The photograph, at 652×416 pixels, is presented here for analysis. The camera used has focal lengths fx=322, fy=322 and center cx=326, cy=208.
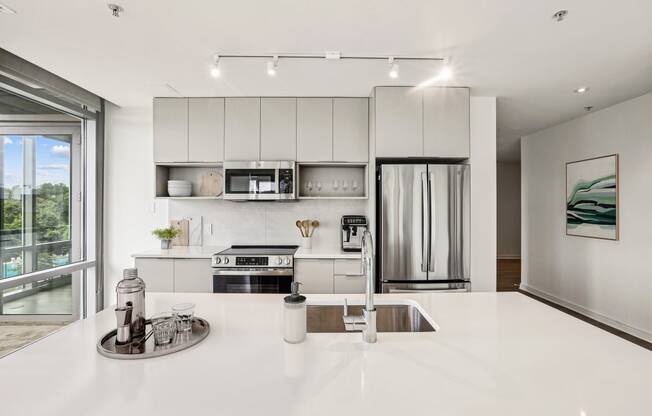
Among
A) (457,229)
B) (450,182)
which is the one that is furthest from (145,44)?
(457,229)

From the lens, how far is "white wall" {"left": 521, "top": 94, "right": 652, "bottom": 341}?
10.9 feet

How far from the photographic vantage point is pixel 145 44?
226 cm

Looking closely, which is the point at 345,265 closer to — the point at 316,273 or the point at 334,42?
the point at 316,273

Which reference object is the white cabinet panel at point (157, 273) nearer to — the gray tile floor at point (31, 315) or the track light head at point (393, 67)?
the gray tile floor at point (31, 315)

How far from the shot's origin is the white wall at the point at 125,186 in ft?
12.1

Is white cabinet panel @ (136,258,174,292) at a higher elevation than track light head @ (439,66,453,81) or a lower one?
lower

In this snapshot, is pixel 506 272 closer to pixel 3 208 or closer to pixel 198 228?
pixel 198 228

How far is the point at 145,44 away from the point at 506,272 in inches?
275

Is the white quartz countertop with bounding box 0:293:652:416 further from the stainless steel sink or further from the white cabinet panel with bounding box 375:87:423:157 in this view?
the white cabinet panel with bounding box 375:87:423:157

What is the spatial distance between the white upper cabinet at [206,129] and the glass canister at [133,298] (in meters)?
2.34

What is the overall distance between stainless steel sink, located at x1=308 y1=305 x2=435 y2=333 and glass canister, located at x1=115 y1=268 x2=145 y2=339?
778mm

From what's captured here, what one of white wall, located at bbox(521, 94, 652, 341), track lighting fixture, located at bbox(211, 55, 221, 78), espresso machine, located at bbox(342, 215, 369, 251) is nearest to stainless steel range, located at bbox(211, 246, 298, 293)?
espresso machine, located at bbox(342, 215, 369, 251)

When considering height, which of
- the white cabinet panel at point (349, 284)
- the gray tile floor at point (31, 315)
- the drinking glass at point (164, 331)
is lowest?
the gray tile floor at point (31, 315)

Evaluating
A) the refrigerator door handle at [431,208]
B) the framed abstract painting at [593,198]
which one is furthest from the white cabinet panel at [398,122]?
the framed abstract painting at [593,198]
